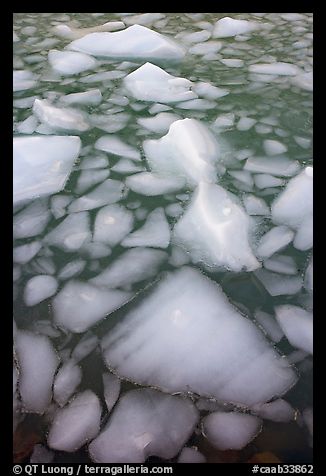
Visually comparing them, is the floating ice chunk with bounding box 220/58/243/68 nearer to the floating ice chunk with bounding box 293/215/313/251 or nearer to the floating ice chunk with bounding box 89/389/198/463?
the floating ice chunk with bounding box 293/215/313/251

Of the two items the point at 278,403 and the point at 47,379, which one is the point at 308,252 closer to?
the point at 278,403

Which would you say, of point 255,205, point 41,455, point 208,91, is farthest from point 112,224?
point 208,91

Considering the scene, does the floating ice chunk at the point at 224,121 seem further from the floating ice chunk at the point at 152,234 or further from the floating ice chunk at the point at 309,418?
the floating ice chunk at the point at 309,418

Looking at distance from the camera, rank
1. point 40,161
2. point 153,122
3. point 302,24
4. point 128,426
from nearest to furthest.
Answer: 1. point 128,426
2. point 40,161
3. point 153,122
4. point 302,24

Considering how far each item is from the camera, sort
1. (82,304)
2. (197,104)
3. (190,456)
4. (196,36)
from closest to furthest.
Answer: (190,456), (82,304), (197,104), (196,36)

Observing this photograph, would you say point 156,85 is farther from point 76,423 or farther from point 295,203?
point 76,423

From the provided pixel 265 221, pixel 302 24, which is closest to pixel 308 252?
pixel 265 221

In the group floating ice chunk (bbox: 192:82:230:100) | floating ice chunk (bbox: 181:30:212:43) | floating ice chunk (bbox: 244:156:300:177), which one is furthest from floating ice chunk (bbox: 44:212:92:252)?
floating ice chunk (bbox: 181:30:212:43)

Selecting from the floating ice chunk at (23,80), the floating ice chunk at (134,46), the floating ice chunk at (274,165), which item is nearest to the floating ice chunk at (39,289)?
the floating ice chunk at (274,165)
